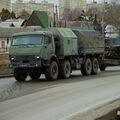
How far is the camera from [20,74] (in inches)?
1040

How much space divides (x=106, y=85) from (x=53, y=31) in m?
6.70

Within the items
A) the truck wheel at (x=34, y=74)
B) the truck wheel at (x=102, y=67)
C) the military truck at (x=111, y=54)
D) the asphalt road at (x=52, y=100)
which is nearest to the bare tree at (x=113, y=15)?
the military truck at (x=111, y=54)

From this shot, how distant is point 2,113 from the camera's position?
13219 millimetres

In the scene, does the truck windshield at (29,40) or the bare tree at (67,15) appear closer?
the truck windshield at (29,40)

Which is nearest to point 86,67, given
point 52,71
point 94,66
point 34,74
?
point 94,66

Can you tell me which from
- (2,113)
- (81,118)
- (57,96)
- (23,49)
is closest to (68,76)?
(23,49)

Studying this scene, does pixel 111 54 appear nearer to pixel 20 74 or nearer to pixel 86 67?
pixel 86 67

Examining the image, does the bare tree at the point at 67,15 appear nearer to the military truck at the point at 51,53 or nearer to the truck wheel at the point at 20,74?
the military truck at the point at 51,53

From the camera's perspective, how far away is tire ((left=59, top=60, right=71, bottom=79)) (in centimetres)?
2694

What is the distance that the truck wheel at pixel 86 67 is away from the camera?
30.2 m

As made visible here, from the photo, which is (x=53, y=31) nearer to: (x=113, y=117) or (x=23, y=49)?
(x=23, y=49)

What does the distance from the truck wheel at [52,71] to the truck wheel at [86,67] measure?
415 cm

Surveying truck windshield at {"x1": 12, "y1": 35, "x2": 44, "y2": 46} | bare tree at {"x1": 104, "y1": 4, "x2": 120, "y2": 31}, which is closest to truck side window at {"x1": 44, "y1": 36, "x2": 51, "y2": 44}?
truck windshield at {"x1": 12, "y1": 35, "x2": 44, "y2": 46}

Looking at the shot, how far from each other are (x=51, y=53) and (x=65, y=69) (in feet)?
5.54
